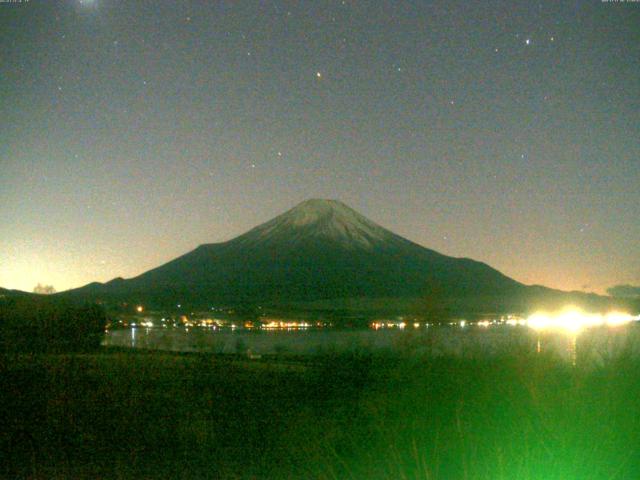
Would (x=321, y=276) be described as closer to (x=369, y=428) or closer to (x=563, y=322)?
(x=563, y=322)

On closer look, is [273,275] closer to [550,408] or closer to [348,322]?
[348,322]

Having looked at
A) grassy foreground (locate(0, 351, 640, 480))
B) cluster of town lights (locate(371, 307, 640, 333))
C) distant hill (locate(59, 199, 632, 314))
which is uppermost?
distant hill (locate(59, 199, 632, 314))

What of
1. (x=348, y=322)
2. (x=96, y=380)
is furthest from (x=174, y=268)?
(x=96, y=380)

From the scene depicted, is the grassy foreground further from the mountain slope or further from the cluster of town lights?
the mountain slope

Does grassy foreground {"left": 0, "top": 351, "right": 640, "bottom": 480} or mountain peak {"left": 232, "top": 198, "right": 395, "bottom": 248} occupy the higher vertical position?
mountain peak {"left": 232, "top": 198, "right": 395, "bottom": 248}

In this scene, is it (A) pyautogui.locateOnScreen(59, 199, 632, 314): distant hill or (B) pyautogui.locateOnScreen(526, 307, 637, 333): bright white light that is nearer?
(B) pyautogui.locateOnScreen(526, 307, 637, 333): bright white light

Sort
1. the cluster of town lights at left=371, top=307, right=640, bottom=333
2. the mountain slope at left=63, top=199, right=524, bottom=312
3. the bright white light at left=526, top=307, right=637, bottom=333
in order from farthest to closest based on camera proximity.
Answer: the mountain slope at left=63, top=199, right=524, bottom=312, the cluster of town lights at left=371, top=307, right=640, bottom=333, the bright white light at left=526, top=307, right=637, bottom=333

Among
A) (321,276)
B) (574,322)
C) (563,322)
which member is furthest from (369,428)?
(321,276)

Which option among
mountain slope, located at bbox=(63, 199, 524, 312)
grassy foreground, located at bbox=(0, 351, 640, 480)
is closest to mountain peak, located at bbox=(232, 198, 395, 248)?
mountain slope, located at bbox=(63, 199, 524, 312)
